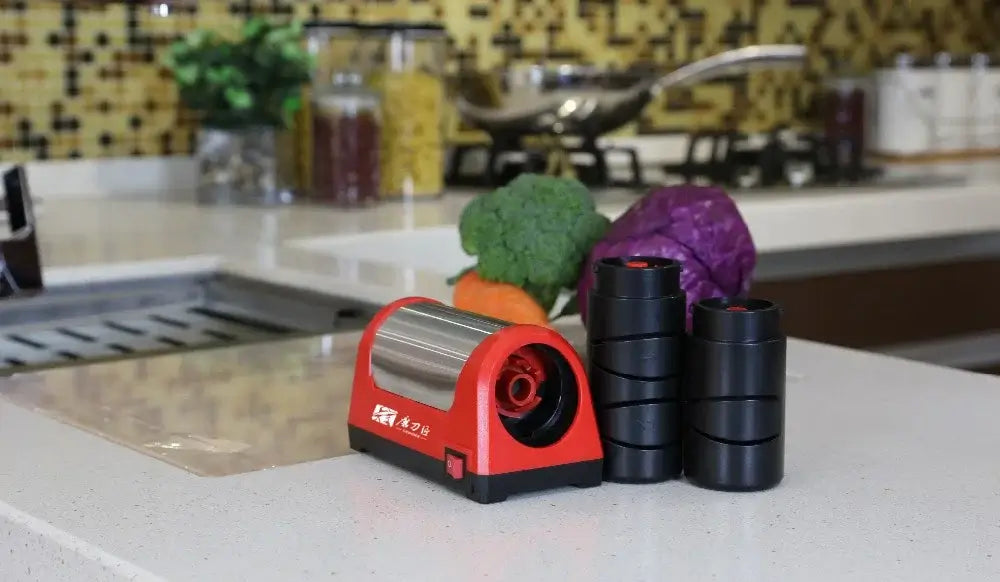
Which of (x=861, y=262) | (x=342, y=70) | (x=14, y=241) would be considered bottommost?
(x=861, y=262)

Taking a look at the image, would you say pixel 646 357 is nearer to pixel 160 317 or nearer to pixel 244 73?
pixel 160 317

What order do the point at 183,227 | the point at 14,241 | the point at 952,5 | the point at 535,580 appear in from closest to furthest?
the point at 535,580 → the point at 14,241 → the point at 183,227 → the point at 952,5

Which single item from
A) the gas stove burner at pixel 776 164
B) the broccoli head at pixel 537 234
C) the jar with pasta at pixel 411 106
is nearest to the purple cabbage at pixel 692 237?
the broccoli head at pixel 537 234

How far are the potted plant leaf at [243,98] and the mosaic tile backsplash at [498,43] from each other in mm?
105

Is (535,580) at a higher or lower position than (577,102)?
lower

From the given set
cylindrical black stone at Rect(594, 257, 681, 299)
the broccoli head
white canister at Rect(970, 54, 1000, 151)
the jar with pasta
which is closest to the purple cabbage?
the broccoli head

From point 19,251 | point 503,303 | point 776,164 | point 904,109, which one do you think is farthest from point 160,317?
point 904,109

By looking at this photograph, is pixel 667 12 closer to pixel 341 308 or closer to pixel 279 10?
pixel 279 10

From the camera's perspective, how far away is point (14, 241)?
4.75ft

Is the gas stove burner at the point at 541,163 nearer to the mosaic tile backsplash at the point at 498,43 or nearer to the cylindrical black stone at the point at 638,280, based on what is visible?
the mosaic tile backsplash at the point at 498,43

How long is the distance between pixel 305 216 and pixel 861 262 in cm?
91

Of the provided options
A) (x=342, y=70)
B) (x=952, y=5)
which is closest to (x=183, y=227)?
(x=342, y=70)

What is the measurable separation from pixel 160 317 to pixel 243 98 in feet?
2.27

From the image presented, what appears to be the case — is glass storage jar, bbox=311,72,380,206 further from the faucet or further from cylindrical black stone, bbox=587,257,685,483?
cylindrical black stone, bbox=587,257,685,483
